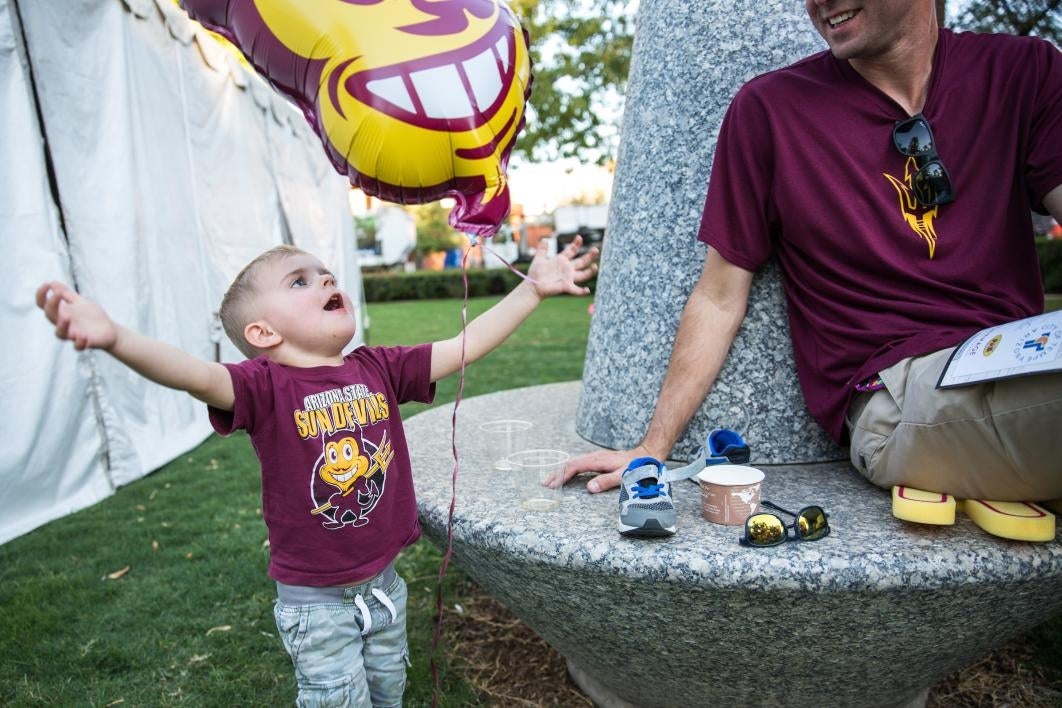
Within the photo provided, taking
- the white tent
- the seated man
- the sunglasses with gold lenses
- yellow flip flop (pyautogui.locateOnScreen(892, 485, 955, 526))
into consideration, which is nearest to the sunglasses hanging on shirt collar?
the seated man

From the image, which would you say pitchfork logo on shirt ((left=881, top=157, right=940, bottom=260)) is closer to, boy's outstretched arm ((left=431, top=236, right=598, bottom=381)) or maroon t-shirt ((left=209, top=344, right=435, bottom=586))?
boy's outstretched arm ((left=431, top=236, right=598, bottom=381))

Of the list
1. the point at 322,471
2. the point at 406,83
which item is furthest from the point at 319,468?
the point at 406,83

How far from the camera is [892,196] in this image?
1728 mm

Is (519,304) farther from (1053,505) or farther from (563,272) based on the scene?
(1053,505)

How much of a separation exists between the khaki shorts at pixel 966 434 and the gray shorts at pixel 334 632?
1.14 m

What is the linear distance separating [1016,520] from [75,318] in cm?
164

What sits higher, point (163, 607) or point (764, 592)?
point (764, 592)

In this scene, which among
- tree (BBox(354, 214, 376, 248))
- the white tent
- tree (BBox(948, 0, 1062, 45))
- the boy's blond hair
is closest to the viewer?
the boy's blond hair

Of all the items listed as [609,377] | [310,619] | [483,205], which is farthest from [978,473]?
[310,619]

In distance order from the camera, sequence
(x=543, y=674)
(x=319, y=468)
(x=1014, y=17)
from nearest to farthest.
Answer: (x=319, y=468) → (x=543, y=674) → (x=1014, y=17)

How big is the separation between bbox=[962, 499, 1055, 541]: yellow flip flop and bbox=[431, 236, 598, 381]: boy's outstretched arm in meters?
0.94

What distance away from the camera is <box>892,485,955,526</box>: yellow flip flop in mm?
1412

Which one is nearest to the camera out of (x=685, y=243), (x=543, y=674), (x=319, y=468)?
(x=319, y=468)

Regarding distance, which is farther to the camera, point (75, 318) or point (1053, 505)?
point (1053, 505)
